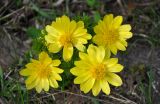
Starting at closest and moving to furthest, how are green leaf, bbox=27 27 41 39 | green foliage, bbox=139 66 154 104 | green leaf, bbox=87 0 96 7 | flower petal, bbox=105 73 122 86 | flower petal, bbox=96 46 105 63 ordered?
flower petal, bbox=96 46 105 63 → flower petal, bbox=105 73 122 86 → green foliage, bbox=139 66 154 104 → green leaf, bbox=27 27 41 39 → green leaf, bbox=87 0 96 7

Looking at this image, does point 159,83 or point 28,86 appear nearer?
point 28,86

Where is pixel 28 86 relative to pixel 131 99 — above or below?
above

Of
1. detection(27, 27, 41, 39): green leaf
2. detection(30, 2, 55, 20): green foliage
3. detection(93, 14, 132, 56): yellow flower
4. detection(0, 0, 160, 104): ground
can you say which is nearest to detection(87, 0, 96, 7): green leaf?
detection(0, 0, 160, 104): ground

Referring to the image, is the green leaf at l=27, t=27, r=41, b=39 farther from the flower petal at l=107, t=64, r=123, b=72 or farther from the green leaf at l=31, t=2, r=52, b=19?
the flower petal at l=107, t=64, r=123, b=72

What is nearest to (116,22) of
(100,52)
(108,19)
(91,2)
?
(108,19)

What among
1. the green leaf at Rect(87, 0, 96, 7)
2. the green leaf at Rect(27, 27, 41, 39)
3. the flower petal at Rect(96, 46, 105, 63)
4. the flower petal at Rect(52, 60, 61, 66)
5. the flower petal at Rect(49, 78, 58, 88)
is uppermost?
the green leaf at Rect(87, 0, 96, 7)

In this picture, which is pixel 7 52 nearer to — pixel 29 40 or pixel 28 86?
pixel 29 40

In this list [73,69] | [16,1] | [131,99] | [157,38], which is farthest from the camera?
[16,1]

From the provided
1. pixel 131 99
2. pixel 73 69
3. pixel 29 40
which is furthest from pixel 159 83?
pixel 29 40
